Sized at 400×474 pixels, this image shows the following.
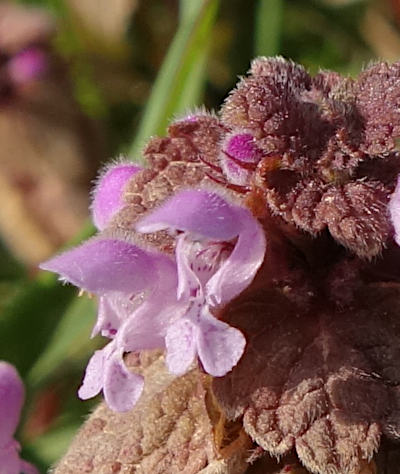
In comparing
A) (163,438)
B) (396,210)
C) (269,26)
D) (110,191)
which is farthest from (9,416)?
(269,26)

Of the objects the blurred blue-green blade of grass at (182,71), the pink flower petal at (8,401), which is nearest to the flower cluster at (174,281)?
the pink flower petal at (8,401)

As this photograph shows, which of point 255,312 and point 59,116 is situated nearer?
point 255,312

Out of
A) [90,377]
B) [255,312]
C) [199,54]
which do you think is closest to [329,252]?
[255,312]

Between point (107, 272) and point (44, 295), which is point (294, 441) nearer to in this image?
point (107, 272)

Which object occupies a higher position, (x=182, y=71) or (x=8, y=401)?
(x=182, y=71)

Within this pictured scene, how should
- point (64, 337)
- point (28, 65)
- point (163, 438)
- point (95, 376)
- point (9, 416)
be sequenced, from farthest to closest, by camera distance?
point (28, 65) < point (64, 337) < point (9, 416) < point (163, 438) < point (95, 376)

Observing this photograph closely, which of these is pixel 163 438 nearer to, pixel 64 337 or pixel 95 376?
pixel 95 376

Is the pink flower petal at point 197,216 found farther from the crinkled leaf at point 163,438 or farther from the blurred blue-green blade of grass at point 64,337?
the blurred blue-green blade of grass at point 64,337

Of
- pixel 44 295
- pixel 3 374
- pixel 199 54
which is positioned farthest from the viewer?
pixel 44 295

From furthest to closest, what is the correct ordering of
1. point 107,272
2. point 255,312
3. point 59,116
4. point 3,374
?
point 59,116
point 3,374
point 255,312
point 107,272
